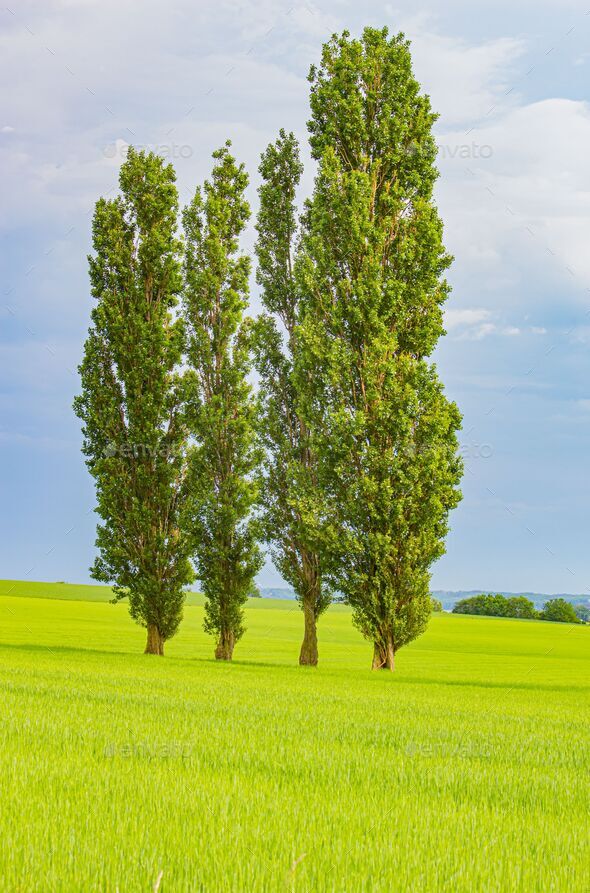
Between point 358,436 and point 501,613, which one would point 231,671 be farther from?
point 501,613

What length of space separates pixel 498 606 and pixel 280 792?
129853 mm

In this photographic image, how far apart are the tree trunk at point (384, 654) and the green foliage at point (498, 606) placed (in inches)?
4088

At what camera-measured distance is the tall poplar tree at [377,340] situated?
2409 centimetres

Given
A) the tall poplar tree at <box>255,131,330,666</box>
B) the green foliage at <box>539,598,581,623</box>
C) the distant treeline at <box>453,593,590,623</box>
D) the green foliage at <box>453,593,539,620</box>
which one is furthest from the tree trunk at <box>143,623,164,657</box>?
the green foliage at <box>539,598,581,623</box>

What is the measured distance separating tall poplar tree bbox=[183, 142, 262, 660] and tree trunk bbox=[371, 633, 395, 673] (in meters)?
6.00

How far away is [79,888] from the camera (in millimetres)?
3660

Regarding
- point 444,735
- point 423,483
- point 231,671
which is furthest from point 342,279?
point 444,735

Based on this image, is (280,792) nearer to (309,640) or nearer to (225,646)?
(309,640)

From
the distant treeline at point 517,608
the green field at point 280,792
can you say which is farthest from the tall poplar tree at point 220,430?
the distant treeline at point 517,608

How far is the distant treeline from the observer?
122688mm

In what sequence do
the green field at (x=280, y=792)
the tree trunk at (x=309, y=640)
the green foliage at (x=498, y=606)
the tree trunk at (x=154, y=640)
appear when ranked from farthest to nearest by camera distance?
the green foliage at (x=498, y=606) < the tree trunk at (x=154, y=640) < the tree trunk at (x=309, y=640) < the green field at (x=280, y=792)

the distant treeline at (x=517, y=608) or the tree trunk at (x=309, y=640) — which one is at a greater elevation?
the tree trunk at (x=309, y=640)

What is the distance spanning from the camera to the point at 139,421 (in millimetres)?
29906

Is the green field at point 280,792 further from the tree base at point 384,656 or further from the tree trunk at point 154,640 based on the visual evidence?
the tree trunk at point 154,640
